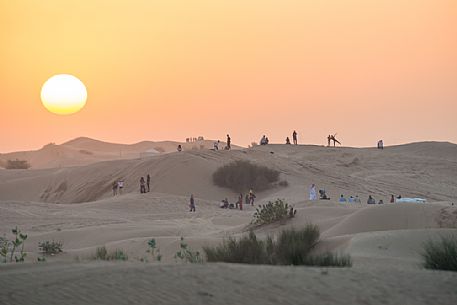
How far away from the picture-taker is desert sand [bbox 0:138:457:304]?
31.5ft

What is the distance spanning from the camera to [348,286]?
412 inches

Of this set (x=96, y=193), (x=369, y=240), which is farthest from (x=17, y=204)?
(x=369, y=240)

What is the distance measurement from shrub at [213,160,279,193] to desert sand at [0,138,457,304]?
0.65m

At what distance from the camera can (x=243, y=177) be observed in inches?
2206

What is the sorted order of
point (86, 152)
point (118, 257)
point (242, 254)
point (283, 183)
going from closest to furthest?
point (242, 254), point (118, 257), point (283, 183), point (86, 152)

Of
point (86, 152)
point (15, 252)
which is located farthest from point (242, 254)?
point (86, 152)

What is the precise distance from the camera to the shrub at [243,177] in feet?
184

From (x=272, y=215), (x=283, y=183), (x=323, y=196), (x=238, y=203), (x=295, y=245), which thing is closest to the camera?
(x=295, y=245)

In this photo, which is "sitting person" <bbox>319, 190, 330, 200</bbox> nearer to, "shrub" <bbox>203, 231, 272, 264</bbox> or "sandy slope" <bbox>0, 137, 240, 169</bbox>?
"shrub" <bbox>203, 231, 272, 264</bbox>

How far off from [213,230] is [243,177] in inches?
1065

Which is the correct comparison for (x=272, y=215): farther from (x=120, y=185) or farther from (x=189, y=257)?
(x=120, y=185)

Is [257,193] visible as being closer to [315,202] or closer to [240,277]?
[315,202]

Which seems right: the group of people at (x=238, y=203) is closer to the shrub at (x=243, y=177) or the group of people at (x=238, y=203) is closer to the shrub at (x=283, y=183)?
the shrub at (x=243, y=177)

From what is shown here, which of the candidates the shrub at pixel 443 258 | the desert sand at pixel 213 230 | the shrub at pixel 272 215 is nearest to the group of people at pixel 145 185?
the desert sand at pixel 213 230
